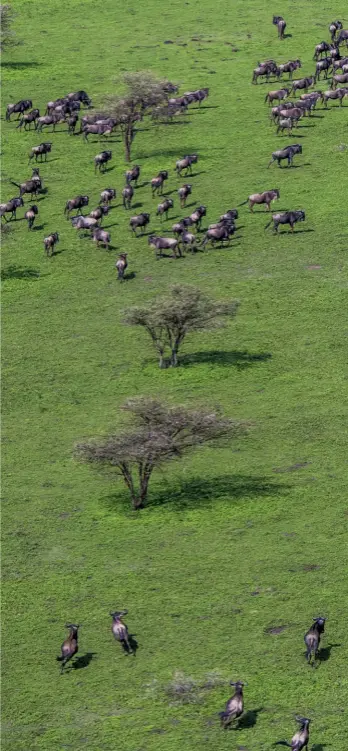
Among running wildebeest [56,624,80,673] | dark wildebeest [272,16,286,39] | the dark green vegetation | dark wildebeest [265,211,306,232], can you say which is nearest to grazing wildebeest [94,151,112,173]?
the dark green vegetation

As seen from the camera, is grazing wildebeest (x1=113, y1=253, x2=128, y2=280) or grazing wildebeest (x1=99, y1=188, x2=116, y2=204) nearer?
grazing wildebeest (x1=113, y1=253, x2=128, y2=280)

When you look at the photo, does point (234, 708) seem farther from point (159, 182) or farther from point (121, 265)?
point (159, 182)

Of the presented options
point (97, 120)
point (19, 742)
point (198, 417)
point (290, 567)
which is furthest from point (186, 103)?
point (19, 742)

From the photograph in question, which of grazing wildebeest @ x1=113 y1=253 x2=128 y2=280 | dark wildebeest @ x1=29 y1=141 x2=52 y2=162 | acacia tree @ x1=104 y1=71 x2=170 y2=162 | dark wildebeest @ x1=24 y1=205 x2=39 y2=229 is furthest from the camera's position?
dark wildebeest @ x1=29 y1=141 x2=52 y2=162

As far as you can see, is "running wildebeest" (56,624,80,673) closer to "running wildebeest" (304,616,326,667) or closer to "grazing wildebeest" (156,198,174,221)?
"running wildebeest" (304,616,326,667)

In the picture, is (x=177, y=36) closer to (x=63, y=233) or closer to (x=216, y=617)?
(x=63, y=233)
